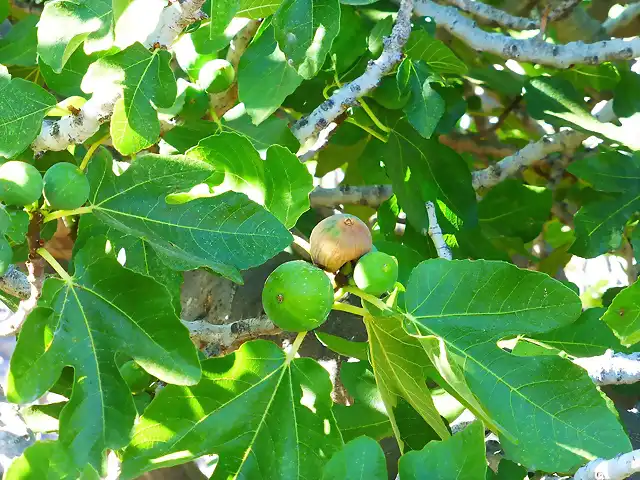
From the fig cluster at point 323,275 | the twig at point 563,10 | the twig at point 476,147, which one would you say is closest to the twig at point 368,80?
the fig cluster at point 323,275

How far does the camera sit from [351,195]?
79.7 inches

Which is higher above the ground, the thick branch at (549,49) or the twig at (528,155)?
the thick branch at (549,49)

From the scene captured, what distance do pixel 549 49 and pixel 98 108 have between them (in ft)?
3.01

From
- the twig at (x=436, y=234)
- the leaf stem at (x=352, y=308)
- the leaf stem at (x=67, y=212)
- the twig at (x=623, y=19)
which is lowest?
the twig at (x=436, y=234)

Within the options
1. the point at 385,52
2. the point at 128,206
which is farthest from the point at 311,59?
the point at 128,206

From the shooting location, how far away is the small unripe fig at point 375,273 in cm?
96

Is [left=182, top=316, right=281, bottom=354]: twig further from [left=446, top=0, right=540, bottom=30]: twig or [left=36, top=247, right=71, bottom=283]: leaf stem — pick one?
[left=446, top=0, right=540, bottom=30]: twig

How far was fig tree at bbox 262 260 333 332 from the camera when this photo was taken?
92 cm

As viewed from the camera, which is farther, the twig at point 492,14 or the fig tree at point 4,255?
the twig at point 492,14

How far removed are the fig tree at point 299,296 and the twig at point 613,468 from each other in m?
0.34

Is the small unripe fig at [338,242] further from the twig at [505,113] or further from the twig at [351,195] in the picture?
the twig at [505,113]

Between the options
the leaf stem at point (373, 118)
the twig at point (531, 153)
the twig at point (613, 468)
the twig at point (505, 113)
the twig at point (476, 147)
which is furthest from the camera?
the twig at point (476, 147)

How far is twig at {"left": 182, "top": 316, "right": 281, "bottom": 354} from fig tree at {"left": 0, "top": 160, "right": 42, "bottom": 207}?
37 centimetres

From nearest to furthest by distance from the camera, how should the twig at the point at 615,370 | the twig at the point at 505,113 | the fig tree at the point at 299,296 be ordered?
1. the fig tree at the point at 299,296
2. the twig at the point at 615,370
3. the twig at the point at 505,113
